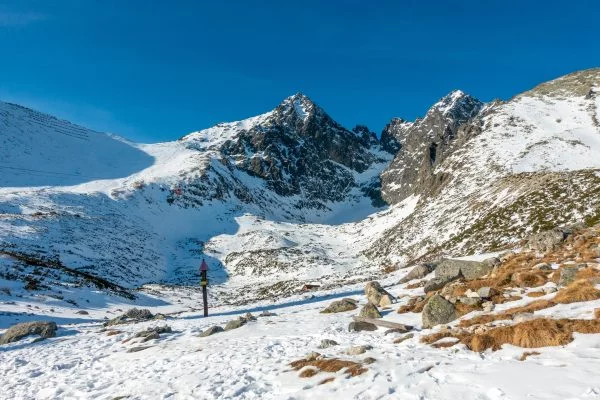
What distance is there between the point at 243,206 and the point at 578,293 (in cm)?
13734

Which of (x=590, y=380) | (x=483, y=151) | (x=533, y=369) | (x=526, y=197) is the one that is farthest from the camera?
(x=483, y=151)

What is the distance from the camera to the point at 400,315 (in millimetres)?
17406

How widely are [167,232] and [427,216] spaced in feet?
207

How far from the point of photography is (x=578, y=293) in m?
13.0

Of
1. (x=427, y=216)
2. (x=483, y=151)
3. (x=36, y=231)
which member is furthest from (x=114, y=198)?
(x=483, y=151)

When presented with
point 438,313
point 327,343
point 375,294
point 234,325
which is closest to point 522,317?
point 438,313

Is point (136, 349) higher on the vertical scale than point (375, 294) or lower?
lower

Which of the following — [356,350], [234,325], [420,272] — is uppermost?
[420,272]

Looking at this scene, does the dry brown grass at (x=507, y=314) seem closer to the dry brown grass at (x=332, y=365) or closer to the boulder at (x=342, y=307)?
the dry brown grass at (x=332, y=365)

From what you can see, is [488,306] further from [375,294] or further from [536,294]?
[375,294]

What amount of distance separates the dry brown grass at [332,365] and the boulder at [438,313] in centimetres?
410

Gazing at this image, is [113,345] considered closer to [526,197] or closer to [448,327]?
[448,327]

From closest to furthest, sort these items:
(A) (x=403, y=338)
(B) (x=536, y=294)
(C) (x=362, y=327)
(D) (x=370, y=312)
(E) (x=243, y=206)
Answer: (A) (x=403, y=338) → (B) (x=536, y=294) → (C) (x=362, y=327) → (D) (x=370, y=312) → (E) (x=243, y=206)

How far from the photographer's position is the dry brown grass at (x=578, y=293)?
500 inches
